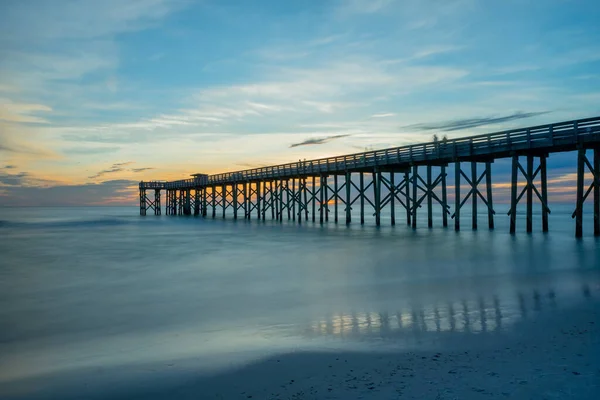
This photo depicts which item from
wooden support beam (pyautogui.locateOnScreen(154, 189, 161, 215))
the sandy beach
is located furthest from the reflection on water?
wooden support beam (pyautogui.locateOnScreen(154, 189, 161, 215))

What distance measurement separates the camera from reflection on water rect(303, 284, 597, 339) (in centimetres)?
661

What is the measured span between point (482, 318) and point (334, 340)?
2.47m

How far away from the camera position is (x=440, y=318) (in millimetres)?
7270

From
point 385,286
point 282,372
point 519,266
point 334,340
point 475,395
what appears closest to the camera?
point 475,395

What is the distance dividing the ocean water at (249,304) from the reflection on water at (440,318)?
3 cm

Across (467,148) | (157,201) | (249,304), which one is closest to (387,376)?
(249,304)

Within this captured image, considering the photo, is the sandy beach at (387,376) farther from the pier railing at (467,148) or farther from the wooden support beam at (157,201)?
the wooden support beam at (157,201)

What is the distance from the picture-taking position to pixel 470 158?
24.1m

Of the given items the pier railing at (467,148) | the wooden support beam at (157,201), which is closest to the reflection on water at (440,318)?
the pier railing at (467,148)

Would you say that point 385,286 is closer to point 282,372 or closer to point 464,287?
point 464,287

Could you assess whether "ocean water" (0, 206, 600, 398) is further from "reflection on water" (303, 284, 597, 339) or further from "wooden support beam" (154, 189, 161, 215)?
"wooden support beam" (154, 189, 161, 215)

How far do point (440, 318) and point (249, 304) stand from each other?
12.6ft

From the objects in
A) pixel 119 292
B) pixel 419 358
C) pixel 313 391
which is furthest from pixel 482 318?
pixel 119 292

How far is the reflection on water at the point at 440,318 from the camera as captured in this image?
260 inches
